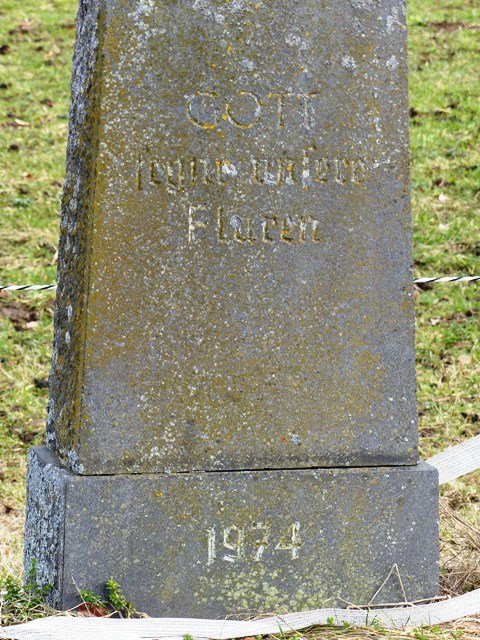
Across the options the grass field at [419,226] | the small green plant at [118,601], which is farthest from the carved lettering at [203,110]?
the grass field at [419,226]

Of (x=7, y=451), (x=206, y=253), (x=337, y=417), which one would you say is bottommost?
(x=7, y=451)

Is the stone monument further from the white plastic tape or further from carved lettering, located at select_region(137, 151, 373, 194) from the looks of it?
the white plastic tape

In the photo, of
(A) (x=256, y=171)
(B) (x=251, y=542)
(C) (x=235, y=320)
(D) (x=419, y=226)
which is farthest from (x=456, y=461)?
(D) (x=419, y=226)

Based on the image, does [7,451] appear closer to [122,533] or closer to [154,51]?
[122,533]

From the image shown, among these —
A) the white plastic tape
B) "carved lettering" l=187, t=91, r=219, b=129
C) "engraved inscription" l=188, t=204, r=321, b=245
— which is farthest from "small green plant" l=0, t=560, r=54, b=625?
"carved lettering" l=187, t=91, r=219, b=129

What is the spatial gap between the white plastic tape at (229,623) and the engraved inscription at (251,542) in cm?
20

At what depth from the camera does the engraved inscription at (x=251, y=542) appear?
300cm

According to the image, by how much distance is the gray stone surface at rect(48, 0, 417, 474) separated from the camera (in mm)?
2904

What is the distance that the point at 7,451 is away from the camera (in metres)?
5.18

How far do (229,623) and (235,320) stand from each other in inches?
35.0

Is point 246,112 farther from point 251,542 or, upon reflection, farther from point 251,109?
point 251,542

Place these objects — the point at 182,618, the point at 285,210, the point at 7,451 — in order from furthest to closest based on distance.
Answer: the point at 7,451 → the point at 285,210 → the point at 182,618

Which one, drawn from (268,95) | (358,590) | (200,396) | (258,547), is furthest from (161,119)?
(358,590)

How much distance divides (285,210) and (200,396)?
63cm
